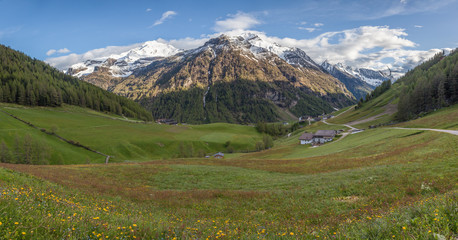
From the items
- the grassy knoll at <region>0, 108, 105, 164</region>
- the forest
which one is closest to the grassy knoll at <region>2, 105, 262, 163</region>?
the grassy knoll at <region>0, 108, 105, 164</region>

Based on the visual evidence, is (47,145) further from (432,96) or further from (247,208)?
(432,96)

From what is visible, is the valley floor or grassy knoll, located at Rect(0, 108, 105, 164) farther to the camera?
grassy knoll, located at Rect(0, 108, 105, 164)

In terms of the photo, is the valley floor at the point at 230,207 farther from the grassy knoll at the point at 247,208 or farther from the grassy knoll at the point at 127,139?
the grassy knoll at the point at 127,139

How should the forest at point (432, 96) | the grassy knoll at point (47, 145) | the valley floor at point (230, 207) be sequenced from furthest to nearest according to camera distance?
the forest at point (432, 96)
the grassy knoll at point (47, 145)
the valley floor at point (230, 207)

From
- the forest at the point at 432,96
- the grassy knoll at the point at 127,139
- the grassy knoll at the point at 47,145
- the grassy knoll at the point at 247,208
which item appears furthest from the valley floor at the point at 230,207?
the forest at the point at 432,96

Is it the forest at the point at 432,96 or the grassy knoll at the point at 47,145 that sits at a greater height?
the forest at the point at 432,96

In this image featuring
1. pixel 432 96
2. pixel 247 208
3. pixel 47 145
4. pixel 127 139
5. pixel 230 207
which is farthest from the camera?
pixel 432 96

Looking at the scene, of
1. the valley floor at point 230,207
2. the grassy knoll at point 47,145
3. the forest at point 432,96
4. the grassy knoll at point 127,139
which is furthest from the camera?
the forest at point 432,96

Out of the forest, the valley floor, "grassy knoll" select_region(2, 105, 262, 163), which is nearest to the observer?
the valley floor

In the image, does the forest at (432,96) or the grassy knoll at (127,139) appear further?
the forest at (432,96)

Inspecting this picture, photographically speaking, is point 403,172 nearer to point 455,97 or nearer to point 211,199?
point 211,199

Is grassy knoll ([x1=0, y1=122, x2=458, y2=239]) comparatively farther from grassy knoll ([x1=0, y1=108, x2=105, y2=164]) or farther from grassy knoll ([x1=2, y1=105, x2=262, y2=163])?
grassy knoll ([x1=2, y1=105, x2=262, y2=163])

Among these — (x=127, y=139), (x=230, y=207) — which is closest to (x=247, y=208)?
(x=230, y=207)

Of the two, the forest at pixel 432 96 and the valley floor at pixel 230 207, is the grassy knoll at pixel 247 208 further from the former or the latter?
the forest at pixel 432 96
